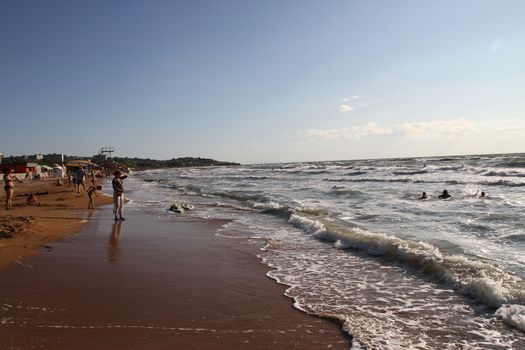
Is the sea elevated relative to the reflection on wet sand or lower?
lower

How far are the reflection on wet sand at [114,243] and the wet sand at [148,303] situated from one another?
40 millimetres

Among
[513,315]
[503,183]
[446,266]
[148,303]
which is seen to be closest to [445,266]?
[446,266]

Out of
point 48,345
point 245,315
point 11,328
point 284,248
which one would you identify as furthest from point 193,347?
point 284,248

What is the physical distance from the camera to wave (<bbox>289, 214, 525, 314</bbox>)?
5.90 metres

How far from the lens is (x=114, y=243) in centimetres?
959

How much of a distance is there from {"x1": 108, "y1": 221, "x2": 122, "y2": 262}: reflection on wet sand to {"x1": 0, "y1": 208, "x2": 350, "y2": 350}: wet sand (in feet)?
0.13

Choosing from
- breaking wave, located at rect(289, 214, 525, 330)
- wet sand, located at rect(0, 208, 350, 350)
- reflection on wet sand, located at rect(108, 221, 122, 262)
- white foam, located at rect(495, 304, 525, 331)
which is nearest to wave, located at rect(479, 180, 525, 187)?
breaking wave, located at rect(289, 214, 525, 330)

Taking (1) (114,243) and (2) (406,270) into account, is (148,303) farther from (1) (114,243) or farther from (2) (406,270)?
(2) (406,270)

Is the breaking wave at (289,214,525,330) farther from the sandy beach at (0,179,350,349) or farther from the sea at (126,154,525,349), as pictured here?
the sandy beach at (0,179,350,349)

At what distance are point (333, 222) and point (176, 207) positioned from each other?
702 centimetres

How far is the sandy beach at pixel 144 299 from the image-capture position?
435 centimetres

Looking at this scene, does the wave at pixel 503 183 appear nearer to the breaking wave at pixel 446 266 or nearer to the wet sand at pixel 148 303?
the breaking wave at pixel 446 266

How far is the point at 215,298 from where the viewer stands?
5770mm

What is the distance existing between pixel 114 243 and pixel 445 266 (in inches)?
286
